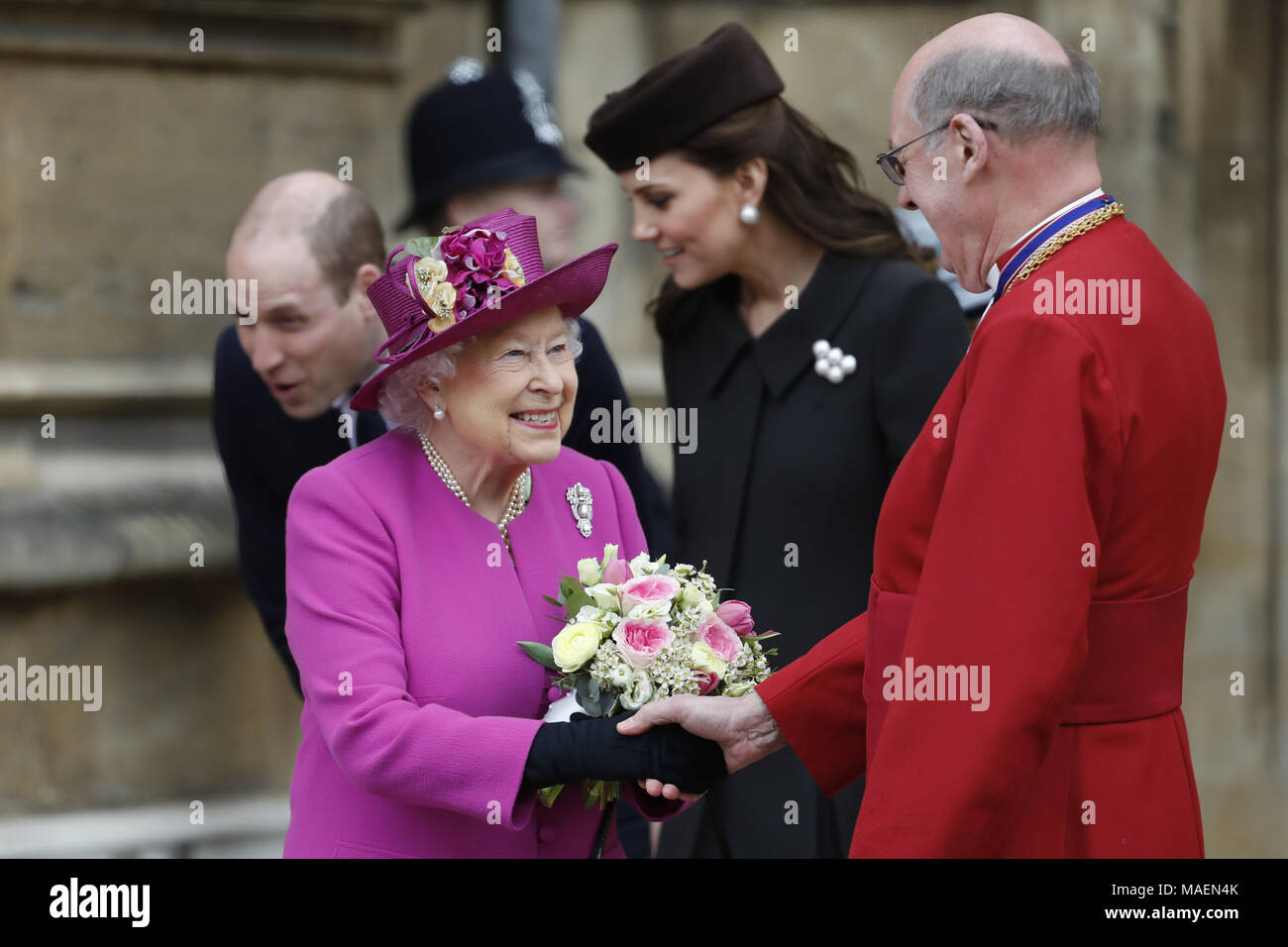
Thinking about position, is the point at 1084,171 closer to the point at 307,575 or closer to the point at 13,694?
the point at 307,575

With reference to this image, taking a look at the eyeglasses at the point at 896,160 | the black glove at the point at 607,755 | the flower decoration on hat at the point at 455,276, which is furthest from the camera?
the flower decoration on hat at the point at 455,276

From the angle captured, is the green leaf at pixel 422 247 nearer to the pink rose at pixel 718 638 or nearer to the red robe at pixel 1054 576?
the pink rose at pixel 718 638

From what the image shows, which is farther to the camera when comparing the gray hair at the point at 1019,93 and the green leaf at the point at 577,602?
the green leaf at the point at 577,602

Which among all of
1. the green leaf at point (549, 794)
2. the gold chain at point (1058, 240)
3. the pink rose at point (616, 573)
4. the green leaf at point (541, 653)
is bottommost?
the green leaf at point (549, 794)

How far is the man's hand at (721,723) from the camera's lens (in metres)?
2.72

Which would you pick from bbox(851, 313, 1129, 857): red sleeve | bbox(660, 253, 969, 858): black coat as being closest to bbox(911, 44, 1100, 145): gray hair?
bbox(851, 313, 1129, 857): red sleeve

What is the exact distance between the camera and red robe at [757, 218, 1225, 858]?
7.34 feet

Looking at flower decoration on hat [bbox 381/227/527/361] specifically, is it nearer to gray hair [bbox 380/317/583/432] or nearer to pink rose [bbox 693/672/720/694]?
gray hair [bbox 380/317/583/432]

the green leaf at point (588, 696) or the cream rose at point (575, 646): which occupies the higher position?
the cream rose at point (575, 646)

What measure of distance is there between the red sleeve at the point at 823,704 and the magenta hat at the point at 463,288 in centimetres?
78

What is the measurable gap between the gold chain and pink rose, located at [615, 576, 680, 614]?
784 millimetres

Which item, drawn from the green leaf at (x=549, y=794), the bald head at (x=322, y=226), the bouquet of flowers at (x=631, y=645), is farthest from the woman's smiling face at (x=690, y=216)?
the green leaf at (x=549, y=794)

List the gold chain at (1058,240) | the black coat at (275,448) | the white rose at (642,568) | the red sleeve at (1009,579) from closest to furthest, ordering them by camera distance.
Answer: the red sleeve at (1009,579) → the gold chain at (1058,240) → the white rose at (642,568) → the black coat at (275,448)

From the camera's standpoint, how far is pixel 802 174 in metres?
3.87
